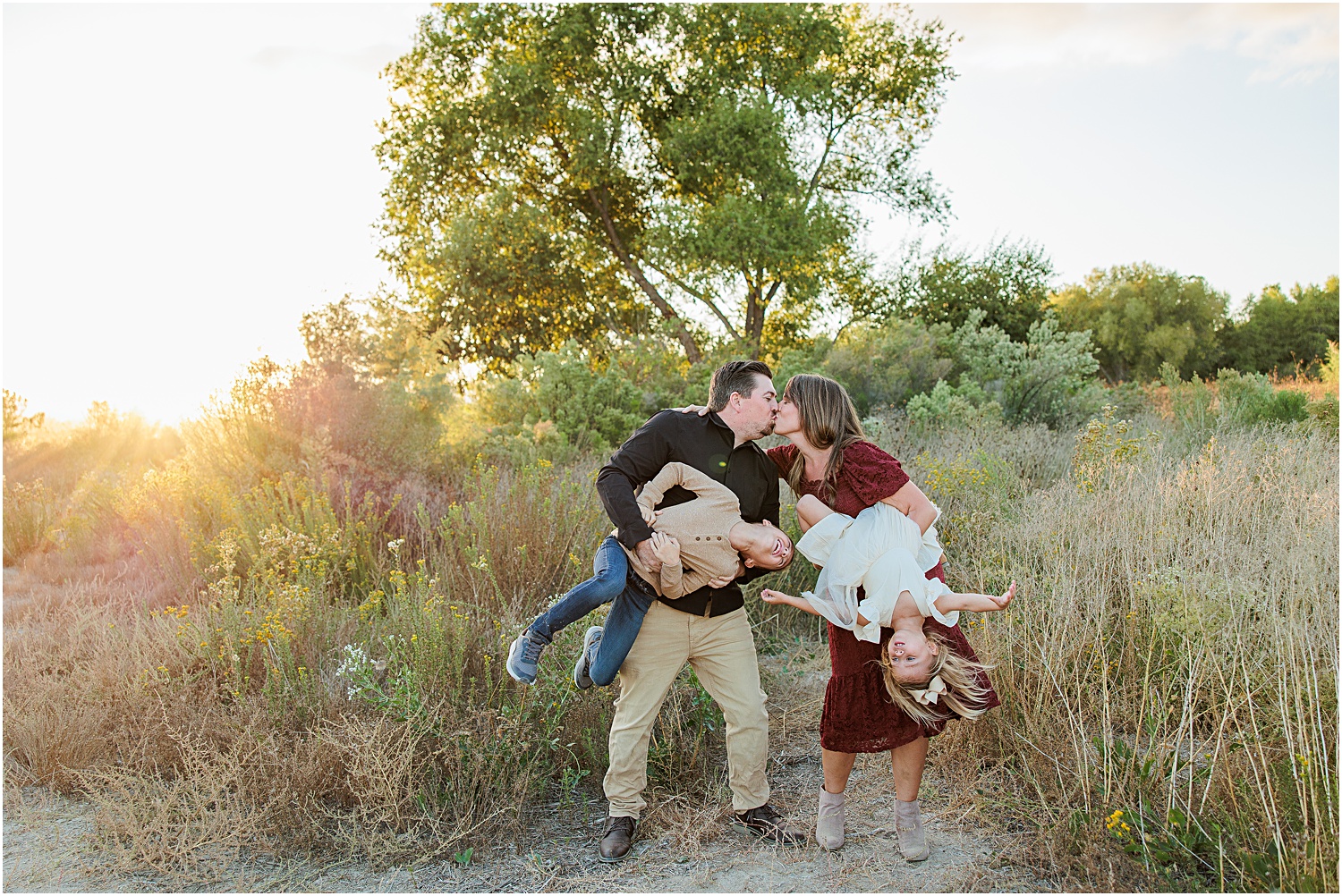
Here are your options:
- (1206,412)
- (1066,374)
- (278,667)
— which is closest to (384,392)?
(278,667)

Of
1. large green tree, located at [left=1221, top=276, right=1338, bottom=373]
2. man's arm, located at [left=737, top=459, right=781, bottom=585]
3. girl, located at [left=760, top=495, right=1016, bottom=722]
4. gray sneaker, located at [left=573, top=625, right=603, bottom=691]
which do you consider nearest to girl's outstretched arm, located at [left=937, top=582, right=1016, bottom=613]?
girl, located at [left=760, top=495, right=1016, bottom=722]

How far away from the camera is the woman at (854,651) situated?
11.0ft

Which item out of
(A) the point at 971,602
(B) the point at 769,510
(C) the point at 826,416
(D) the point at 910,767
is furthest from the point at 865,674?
(C) the point at 826,416

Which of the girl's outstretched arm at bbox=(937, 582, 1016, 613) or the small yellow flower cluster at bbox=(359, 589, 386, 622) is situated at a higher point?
the girl's outstretched arm at bbox=(937, 582, 1016, 613)

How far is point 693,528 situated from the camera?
345cm

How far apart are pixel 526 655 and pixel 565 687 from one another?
0.76 meters

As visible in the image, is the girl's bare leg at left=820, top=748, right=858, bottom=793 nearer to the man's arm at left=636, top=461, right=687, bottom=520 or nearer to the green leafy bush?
the man's arm at left=636, top=461, right=687, bottom=520

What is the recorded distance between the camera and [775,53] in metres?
16.9

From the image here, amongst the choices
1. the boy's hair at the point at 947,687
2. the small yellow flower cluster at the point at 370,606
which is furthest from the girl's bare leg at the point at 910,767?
the small yellow flower cluster at the point at 370,606

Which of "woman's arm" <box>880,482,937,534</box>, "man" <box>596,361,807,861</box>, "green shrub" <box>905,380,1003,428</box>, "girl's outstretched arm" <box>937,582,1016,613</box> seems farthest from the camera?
"green shrub" <box>905,380,1003,428</box>

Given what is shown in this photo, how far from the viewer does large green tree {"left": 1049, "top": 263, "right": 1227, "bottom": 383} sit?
21828 millimetres

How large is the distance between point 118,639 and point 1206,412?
11179mm

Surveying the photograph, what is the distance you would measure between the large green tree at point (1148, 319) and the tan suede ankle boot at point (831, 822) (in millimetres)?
20953

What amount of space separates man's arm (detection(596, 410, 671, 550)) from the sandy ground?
→ 1310 millimetres
